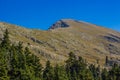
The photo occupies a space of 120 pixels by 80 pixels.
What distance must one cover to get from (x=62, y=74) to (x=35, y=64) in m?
8.84

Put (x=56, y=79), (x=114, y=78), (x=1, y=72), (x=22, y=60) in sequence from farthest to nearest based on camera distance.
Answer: (x=114, y=78) < (x=56, y=79) < (x=22, y=60) < (x=1, y=72)

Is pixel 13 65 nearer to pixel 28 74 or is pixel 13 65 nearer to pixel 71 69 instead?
pixel 28 74

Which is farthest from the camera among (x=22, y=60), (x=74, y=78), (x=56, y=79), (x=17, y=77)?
(x=74, y=78)

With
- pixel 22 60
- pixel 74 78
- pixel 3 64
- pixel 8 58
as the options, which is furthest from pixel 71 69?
pixel 3 64

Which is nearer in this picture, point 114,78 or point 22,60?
point 22,60

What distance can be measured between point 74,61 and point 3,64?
65186 mm

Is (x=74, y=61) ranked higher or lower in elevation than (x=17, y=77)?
higher

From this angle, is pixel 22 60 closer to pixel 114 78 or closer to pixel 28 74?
pixel 28 74

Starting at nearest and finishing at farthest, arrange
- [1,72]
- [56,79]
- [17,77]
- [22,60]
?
[1,72] → [17,77] → [22,60] → [56,79]

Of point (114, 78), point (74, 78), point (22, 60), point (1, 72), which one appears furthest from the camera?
point (114, 78)

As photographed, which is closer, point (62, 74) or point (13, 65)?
point (13, 65)

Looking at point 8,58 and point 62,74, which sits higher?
point 8,58

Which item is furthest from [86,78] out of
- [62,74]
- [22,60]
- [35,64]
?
[22,60]

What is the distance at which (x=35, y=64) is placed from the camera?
316 ft
